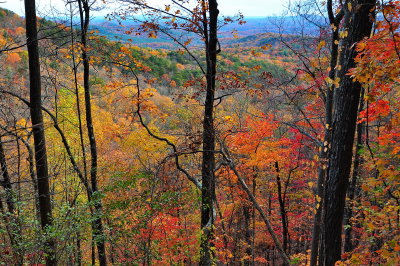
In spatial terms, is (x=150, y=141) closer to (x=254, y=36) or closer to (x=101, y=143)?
(x=101, y=143)

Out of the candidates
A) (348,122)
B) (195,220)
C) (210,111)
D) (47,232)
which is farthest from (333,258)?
(195,220)

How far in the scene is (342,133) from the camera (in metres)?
3.36

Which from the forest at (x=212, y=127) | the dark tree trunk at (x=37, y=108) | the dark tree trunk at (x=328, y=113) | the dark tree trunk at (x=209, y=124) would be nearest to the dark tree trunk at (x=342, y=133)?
the forest at (x=212, y=127)

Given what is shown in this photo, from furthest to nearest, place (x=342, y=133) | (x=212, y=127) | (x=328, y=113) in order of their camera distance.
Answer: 1. (x=212, y=127)
2. (x=328, y=113)
3. (x=342, y=133)

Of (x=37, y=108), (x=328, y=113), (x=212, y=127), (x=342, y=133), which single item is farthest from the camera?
(x=212, y=127)

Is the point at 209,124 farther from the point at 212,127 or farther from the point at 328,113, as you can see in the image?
the point at 328,113

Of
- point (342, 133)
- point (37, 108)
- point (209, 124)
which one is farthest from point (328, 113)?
point (37, 108)

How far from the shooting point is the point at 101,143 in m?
22.4

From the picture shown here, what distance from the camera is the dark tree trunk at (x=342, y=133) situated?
320 centimetres

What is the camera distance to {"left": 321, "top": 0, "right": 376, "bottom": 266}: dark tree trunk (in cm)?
320

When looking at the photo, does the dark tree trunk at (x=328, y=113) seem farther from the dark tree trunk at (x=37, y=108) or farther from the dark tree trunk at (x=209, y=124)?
the dark tree trunk at (x=37, y=108)

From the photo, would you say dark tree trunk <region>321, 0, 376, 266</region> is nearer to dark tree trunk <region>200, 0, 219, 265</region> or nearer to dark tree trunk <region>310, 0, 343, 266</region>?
dark tree trunk <region>310, 0, 343, 266</region>

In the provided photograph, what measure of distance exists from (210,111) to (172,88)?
52.3 metres

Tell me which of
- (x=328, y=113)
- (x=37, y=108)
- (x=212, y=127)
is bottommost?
(x=212, y=127)
